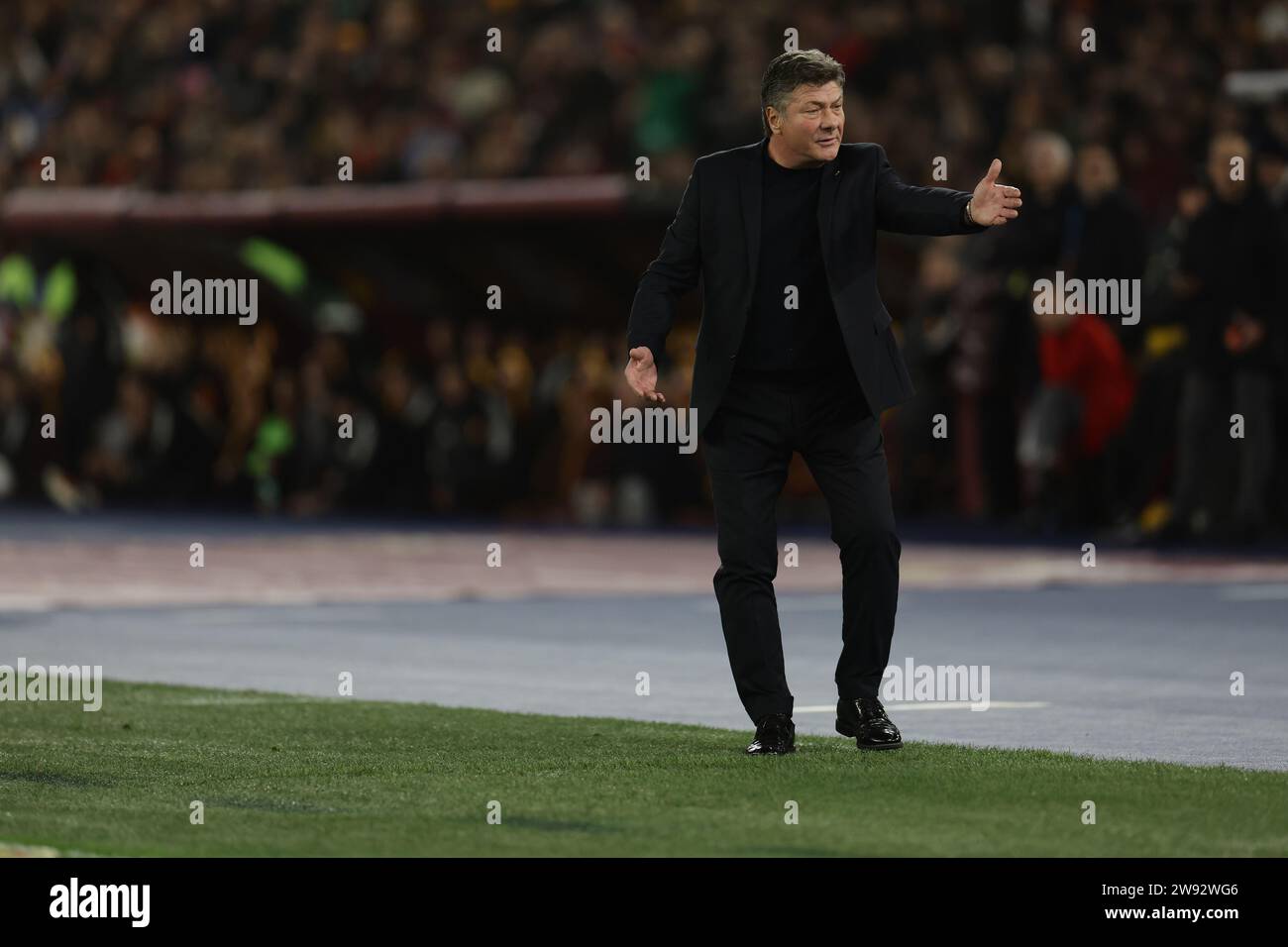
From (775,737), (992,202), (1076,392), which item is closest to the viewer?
(992,202)

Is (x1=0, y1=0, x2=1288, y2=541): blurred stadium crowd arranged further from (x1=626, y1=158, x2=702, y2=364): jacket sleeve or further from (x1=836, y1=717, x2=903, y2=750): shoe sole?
(x1=836, y1=717, x2=903, y2=750): shoe sole

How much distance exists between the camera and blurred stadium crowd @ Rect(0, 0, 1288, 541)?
19.9 m

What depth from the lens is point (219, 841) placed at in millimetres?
6809

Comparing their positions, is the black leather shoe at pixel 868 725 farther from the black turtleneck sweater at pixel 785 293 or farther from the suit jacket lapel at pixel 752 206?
the suit jacket lapel at pixel 752 206

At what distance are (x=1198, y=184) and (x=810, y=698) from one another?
32.9 feet

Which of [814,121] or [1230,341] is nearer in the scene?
[814,121]

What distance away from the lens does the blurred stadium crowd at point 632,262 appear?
19.9 m

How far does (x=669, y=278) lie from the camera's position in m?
8.98

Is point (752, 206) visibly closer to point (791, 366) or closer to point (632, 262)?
point (791, 366)

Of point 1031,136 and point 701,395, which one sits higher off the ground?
point 1031,136

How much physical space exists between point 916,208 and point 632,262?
17.8m

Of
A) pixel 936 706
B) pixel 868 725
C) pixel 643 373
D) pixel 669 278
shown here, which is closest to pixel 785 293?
pixel 669 278
